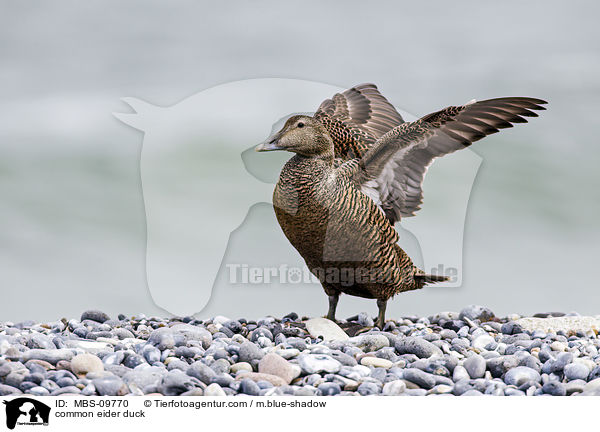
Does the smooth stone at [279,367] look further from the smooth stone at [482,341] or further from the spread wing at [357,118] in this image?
the spread wing at [357,118]

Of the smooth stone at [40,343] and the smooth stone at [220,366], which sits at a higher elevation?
the smooth stone at [40,343]

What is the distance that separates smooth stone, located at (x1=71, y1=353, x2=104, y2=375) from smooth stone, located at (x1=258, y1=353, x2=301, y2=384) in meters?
0.97

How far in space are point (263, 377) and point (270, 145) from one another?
1.91 m

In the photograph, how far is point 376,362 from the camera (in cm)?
437

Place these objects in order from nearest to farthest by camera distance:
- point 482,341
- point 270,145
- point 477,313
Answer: point 270,145, point 482,341, point 477,313

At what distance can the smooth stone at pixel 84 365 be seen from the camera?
13.2 ft

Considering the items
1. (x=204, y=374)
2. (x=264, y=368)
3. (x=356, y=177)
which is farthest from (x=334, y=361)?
(x=356, y=177)

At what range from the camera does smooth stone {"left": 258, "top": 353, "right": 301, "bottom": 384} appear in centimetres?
403

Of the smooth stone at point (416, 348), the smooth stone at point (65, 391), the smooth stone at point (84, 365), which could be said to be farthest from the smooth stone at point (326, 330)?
the smooth stone at point (65, 391)

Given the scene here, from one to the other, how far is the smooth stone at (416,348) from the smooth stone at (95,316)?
2841mm

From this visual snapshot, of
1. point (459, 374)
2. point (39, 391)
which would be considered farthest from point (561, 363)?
point (39, 391)

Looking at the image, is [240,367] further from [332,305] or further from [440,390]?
[332,305]

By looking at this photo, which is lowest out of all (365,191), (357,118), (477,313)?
(477,313)
